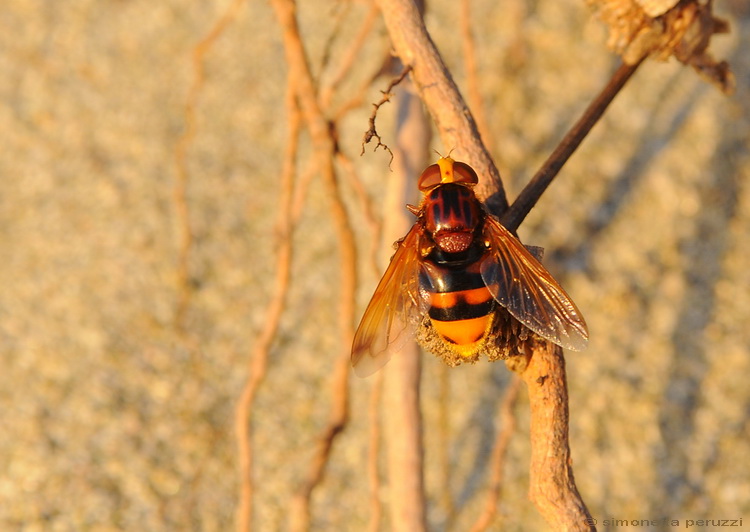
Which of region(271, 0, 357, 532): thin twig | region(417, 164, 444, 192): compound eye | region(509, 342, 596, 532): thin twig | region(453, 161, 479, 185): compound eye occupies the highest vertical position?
region(271, 0, 357, 532): thin twig

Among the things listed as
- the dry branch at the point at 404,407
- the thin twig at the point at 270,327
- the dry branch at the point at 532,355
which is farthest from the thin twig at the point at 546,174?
the thin twig at the point at 270,327

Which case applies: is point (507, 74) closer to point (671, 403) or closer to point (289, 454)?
point (671, 403)

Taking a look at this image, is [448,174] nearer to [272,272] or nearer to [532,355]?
[532,355]

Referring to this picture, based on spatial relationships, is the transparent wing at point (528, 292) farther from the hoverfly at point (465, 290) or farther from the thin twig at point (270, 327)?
the thin twig at point (270, 327)

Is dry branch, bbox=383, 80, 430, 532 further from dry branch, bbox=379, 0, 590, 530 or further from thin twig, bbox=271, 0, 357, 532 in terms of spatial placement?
dry branch, bbox=379, 0, 590, 530

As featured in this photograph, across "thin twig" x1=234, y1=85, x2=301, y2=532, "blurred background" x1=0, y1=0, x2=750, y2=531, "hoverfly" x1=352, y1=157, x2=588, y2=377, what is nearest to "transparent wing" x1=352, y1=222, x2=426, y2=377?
"hoverfly" x1=352, y1=157, x2=588, y2=377

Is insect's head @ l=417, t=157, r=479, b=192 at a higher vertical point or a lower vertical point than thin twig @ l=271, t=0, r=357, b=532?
lower
